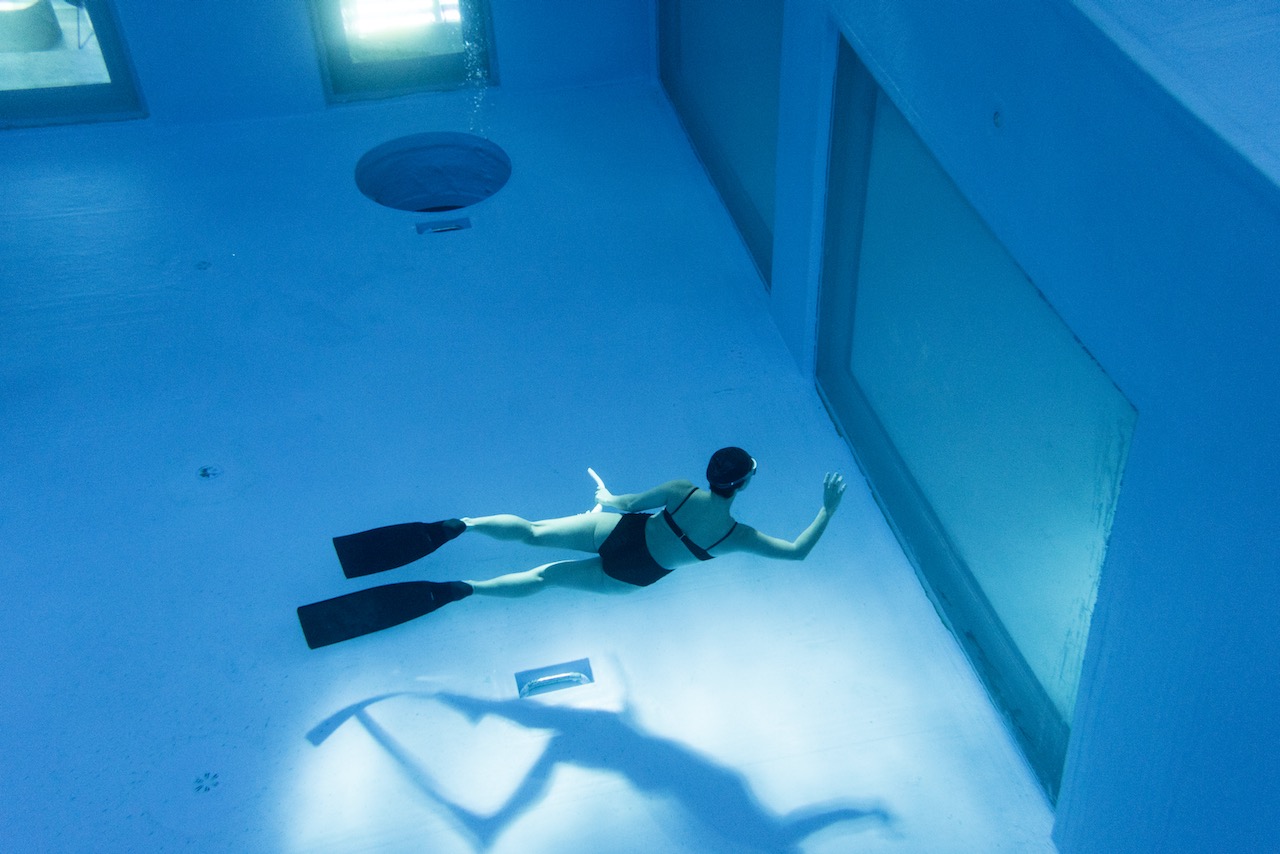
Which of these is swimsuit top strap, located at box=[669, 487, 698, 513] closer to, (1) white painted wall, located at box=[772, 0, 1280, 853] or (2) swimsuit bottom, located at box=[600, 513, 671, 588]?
(2) swimsuit bottom, located at box=[600, 513, 671, 588]

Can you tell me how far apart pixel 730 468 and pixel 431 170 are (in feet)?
17.3

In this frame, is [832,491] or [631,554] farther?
[631,554]

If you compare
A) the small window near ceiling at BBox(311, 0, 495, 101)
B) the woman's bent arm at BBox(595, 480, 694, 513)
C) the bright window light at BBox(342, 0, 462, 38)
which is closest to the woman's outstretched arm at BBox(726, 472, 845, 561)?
the woman's bent arm at BBox(595, 480, 694, 513)

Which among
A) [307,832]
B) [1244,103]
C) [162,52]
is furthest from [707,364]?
[162,52]

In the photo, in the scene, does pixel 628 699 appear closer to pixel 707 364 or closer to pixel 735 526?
pixel 735 526

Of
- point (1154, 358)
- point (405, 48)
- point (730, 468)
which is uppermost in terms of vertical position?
point (1154, 358)

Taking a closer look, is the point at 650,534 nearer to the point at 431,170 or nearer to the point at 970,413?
the point at 970,413

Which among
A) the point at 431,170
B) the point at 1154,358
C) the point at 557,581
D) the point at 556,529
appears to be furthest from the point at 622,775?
the point at 431,170

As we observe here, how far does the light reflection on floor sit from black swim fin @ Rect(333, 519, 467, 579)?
0.16 m

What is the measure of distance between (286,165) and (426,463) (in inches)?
134

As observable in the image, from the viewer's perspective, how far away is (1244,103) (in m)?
2.67

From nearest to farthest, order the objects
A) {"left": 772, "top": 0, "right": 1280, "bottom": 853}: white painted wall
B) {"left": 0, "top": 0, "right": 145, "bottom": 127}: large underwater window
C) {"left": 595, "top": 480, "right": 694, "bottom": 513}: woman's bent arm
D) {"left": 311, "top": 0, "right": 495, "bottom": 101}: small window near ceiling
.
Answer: {"left": 772, "top": 0, "right": 1280, "bottom": 853}: white painted wall
{"left": 595, "top": 480, "right": 694, "bottom": 513}: woman's bent arm
{"left": 0, "top": 0, "right": 145, "bottom": 127}: large underwater window
{"left": 311, "top": 0, "right": 495, "bottom": 101}: small window near ceiling

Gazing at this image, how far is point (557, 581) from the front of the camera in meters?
4.82

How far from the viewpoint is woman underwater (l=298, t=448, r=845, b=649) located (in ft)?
14.7
